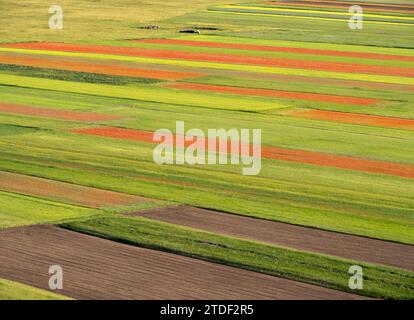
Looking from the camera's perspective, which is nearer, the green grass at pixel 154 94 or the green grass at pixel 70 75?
the green grass at pixel 154 94

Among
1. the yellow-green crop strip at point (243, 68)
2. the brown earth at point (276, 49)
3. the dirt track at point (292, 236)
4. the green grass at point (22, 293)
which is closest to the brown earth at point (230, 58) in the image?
the yellow-green crop strip at point (243, 68)

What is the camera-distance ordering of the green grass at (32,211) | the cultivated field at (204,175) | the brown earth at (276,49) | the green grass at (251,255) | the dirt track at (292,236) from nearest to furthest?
1. the green grass at (251,255)
2. the cultivated field at (204,175)
3. the dirt track at (292,236)
4. the green grass at (32,211)
5. the brown earth at (276,49)

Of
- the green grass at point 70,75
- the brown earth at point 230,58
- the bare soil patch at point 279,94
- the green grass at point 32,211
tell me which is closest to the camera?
the green grass at point 32,211

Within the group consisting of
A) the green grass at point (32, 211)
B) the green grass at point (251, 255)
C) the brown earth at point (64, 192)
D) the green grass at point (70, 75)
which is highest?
the green grass at point (70, 75)

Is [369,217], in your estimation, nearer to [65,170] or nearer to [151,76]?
[65,170]

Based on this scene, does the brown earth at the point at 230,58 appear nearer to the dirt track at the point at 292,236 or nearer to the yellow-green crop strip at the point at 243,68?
the yellow-green crop strip at the point at 243,68

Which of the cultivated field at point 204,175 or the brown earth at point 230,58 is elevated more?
the brown earth at point 230,58
